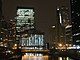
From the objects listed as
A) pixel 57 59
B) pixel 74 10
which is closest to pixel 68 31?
pixel 74 10

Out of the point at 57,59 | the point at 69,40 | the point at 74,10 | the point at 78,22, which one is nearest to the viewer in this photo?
the point at 57,59

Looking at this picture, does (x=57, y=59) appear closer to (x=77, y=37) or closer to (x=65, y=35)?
(x=77, y=37)

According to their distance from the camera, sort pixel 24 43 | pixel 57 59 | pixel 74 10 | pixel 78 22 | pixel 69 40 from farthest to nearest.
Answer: pixel 24 43 < pixel 69 40 < pixel 74 10 < pixel 78 22 < pixel 57 59

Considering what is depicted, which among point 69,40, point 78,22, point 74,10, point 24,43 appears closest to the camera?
point 78,22

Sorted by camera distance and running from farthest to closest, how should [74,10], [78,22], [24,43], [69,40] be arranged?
[24,43], [69,40], [74,10], [78,22]

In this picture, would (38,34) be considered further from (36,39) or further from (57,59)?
(57,59)

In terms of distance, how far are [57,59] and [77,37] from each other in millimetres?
26536

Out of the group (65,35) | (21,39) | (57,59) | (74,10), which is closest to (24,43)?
(21,39)

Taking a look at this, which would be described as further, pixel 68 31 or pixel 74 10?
pixel 68 31

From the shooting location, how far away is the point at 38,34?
380ft

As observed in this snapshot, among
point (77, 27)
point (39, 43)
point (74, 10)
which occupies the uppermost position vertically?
point (74, 10)

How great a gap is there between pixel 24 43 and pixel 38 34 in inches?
329

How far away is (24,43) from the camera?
367ft

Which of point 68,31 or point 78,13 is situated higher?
point 78,13
